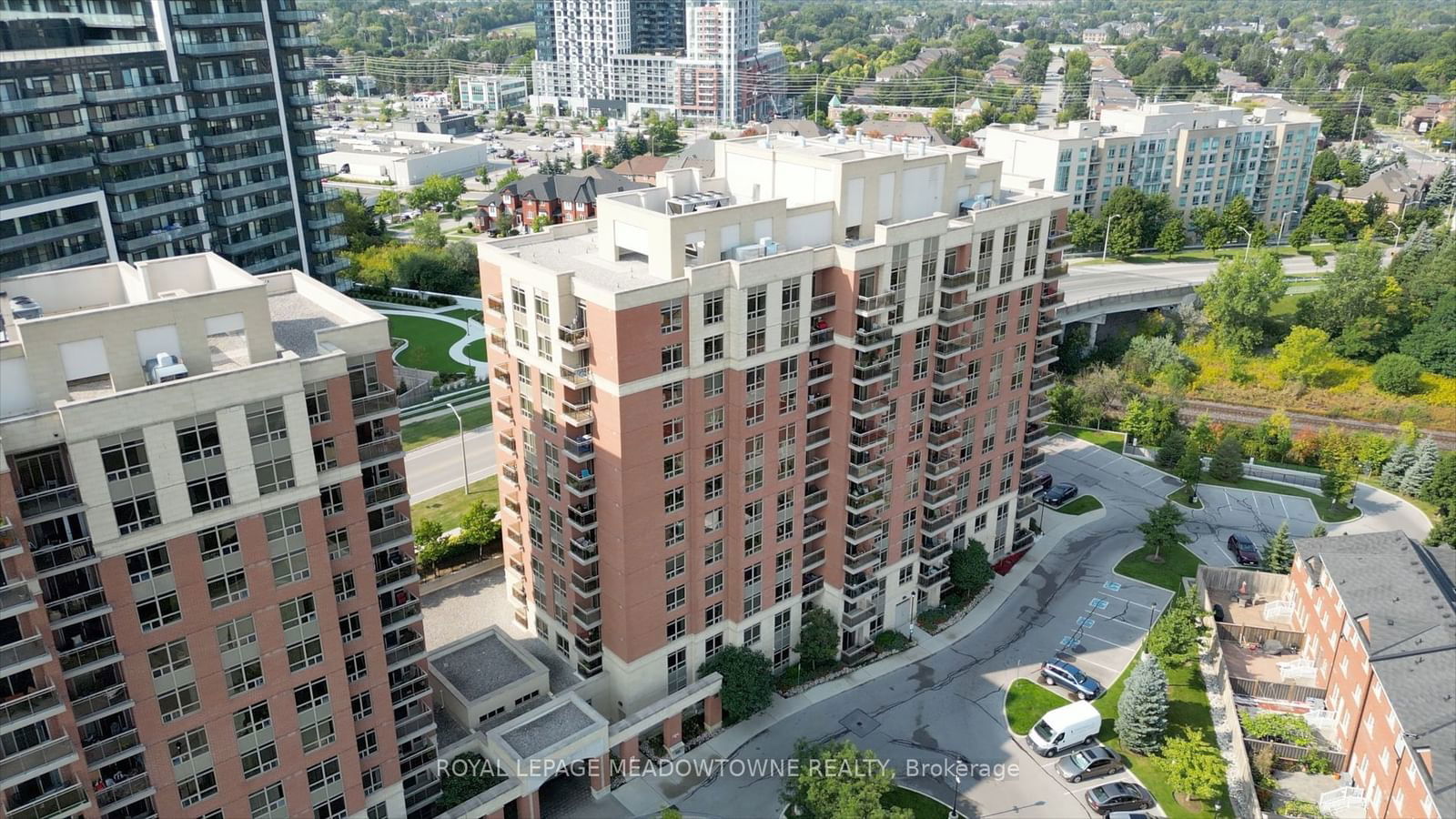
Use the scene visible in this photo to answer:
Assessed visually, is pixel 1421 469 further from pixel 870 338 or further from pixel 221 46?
pixel 221 46

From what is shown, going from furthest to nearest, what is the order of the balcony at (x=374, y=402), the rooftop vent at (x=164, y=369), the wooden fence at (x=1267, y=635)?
the wooden fence at (x=1267, y=635)
the balcony at (x=374, y=402)
the rooftop vent at (x=164, y=369)

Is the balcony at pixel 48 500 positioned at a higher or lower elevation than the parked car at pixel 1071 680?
higher

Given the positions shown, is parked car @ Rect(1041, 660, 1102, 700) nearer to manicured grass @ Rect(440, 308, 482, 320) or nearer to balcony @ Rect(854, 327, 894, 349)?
balcony @ Rect(854, 327, 894, 349)

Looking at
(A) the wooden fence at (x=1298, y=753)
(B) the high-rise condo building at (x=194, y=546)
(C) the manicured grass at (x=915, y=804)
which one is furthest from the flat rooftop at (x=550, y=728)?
(A) the wooden fence at (x=1298, y=753)

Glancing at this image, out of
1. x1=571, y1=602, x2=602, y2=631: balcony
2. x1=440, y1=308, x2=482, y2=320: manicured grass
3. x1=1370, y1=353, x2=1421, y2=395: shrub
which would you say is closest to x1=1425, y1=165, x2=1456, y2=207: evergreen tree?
x1=1370, y1=353, x2=1421, y2=395: shrub

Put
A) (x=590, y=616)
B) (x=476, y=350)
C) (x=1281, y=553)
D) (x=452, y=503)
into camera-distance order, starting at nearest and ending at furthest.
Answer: (x=590, y=616), (x=1281, y=553), (x=452, y=503), (x=476, y=350)

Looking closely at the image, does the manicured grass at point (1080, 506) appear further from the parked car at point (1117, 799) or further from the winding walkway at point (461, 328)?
the winding walkway at point (461, 328)

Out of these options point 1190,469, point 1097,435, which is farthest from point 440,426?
point 1190,469
